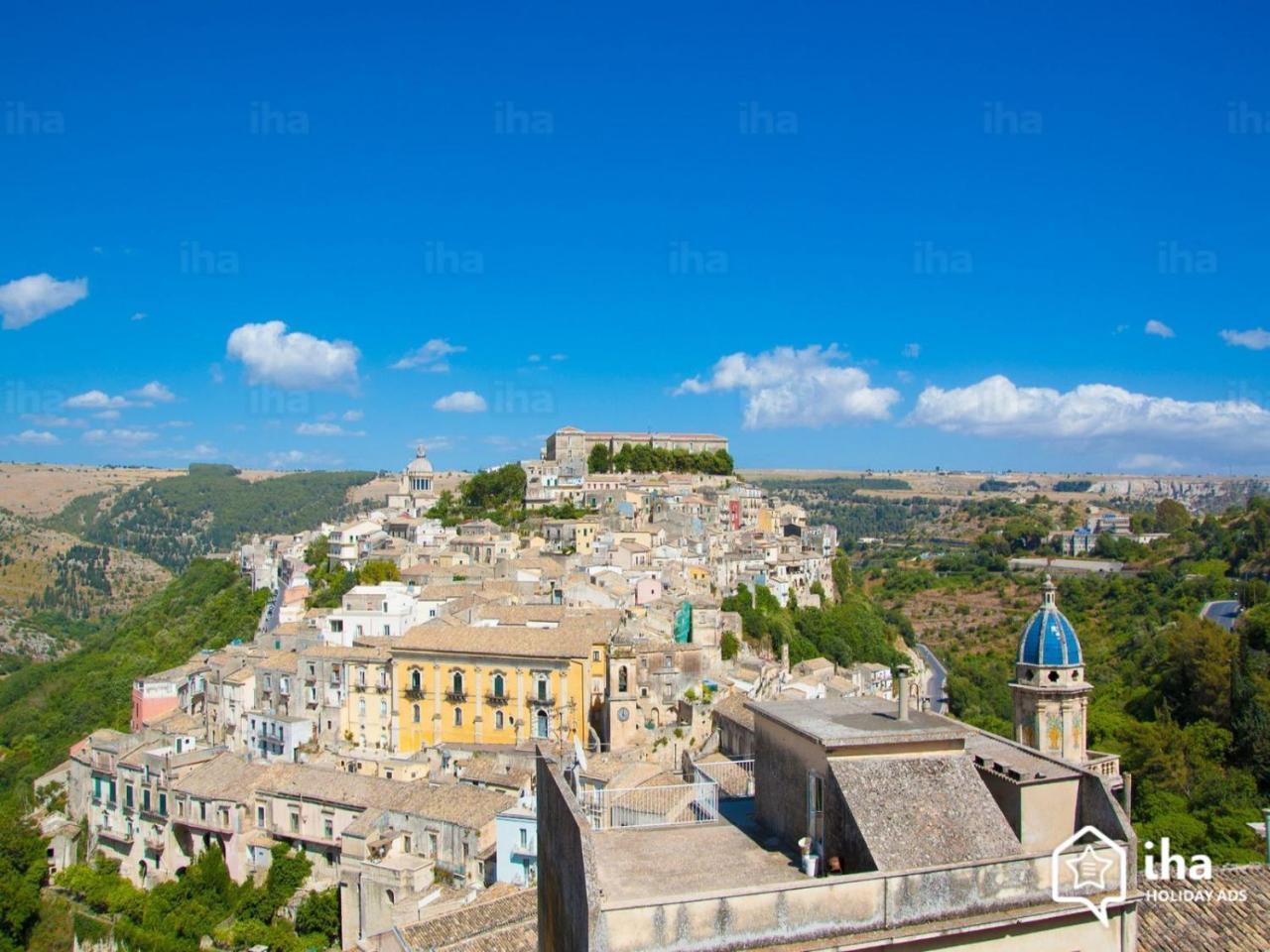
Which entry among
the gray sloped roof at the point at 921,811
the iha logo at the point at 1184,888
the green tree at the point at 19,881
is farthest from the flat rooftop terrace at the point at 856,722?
the green tree at the point at 19,881

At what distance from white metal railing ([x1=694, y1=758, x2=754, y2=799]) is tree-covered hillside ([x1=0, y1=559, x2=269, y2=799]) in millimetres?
43977

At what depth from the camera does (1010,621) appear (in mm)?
79562

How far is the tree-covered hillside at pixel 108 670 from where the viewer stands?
51.9 metres

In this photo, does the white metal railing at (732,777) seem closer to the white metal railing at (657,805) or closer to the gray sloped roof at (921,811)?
the white metal railing at (657,805)

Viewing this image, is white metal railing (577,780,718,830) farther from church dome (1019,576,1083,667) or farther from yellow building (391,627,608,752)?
yellow building (391,627,608,752)

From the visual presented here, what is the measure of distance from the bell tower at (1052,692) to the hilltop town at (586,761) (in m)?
0.05

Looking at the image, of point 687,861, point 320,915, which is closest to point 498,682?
point 320,915

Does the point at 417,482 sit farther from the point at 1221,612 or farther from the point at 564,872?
the point at 564,872

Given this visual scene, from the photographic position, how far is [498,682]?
34.1 meters

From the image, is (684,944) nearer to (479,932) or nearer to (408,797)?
(479,932)

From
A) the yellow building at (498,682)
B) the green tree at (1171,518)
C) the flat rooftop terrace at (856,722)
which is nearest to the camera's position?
the flat rooftop terrace at (856,722)

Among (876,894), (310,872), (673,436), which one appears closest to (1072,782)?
(876,894)

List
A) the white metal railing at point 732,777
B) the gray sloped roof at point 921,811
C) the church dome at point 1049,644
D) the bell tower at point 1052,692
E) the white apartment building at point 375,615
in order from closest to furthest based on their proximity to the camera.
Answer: the gray sloped roof at point 921,811 < the white metal railing at point 732,777 < the bell tower at point 1052,692 < the church dome at point 1049,644 < the white apartment building at point 375,615

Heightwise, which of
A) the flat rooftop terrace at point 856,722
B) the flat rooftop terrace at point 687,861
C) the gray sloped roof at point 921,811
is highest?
the flat rooftop terrace at point 856,722
